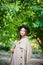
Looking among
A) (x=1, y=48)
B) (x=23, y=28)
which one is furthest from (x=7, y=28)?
(x=1, y=48)

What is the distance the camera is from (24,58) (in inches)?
231

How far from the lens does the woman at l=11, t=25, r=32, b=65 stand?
5837mm

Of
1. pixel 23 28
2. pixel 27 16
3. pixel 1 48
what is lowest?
pixel 1 48

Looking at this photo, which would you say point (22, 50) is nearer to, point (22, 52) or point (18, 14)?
point (22, 52)

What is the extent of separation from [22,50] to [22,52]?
1.7 inches

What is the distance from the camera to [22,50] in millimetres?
5863

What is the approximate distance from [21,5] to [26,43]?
3.46 metres

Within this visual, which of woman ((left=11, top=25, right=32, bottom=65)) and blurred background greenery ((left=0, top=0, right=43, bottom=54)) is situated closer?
woman ((left=11, top=25, right=32, bottom=65))

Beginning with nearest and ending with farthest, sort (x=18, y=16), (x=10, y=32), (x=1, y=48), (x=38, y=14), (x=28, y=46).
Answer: (x=28, y=46) → (x=38, y=14) → (x=18, y=16) → (x=10, y=32) → (x=1, y=48)

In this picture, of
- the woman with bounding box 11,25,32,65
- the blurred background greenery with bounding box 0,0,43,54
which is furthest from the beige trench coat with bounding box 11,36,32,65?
the blurred background greenery with bounding box 0,0,43,54

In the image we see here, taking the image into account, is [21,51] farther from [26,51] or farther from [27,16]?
[27,16]

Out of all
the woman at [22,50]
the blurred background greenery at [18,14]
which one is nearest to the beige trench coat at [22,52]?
the woman at [22,50]

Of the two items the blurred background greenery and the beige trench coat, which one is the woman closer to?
the beige trench coat

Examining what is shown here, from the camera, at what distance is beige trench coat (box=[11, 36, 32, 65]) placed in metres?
5.83
